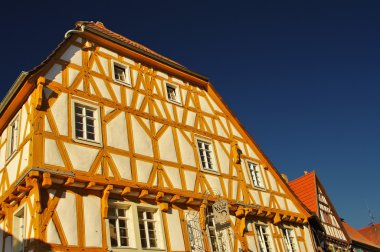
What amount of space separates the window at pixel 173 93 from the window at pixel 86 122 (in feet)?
14.6

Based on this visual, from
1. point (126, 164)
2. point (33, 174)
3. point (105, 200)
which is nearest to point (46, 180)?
point (33, 174)

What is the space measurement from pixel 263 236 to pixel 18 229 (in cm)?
965

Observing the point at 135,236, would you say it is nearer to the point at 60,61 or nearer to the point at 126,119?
the point at 126,119

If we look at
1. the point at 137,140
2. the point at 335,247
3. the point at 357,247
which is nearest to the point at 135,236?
the point at 137,140

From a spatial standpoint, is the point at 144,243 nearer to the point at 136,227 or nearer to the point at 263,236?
the point at 136,227

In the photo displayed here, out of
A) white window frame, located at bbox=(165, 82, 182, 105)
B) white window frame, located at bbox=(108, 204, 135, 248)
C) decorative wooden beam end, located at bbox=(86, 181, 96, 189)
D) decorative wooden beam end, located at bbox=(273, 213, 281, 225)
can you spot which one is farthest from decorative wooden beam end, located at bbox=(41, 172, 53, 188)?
decorative wooden beam end, located at bbox=(273, 213, 281, 225)

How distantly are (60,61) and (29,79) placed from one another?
1.60 metres

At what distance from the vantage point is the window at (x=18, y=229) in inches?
433

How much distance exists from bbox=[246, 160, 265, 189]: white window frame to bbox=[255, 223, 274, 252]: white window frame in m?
1.81

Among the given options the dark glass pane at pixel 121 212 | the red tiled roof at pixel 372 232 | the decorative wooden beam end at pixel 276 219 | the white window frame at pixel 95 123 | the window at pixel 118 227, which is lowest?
the window at pixel 118 227

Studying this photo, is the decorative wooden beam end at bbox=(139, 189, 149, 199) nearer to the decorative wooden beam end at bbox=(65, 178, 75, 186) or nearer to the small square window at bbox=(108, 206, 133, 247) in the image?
the small square window at bbox=(108, 206, 133, 247)

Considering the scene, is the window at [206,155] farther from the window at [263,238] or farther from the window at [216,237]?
the window at [263,238]

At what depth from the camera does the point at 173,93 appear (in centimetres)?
1762

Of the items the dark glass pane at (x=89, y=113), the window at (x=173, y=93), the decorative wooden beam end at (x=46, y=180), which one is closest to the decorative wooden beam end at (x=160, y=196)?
the dark glass pane at (x=89, y=113)
